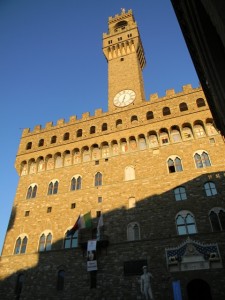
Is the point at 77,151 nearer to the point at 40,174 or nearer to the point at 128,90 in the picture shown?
the point at 40,174

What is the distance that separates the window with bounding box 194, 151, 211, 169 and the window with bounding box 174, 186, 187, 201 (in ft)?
6.62

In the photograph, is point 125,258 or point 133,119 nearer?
point 125,258

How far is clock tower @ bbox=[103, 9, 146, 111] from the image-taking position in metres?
26.4

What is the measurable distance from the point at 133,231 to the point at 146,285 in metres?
3.78

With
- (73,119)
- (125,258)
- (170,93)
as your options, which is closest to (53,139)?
(73,119)

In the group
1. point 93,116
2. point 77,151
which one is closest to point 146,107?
point 93,116

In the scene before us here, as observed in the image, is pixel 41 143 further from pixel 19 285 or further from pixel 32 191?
pixel 19 285

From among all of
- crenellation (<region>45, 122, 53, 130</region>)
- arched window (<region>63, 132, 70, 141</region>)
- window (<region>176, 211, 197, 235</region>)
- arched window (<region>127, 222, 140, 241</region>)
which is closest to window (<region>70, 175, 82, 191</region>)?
arched window (<region>63, 132, 70, 141</region>)

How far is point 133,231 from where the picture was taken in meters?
18.5

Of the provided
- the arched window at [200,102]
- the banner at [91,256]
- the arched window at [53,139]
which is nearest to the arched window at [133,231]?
the banner at [91,256]

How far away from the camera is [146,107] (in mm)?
24219

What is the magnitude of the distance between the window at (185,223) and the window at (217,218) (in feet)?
3.61

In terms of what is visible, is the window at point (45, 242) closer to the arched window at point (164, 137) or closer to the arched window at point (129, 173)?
the arched window at point (129, 173)

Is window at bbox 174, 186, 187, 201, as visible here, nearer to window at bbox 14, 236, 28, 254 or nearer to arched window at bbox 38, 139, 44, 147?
window at bbox 14, 236, 28, 254
